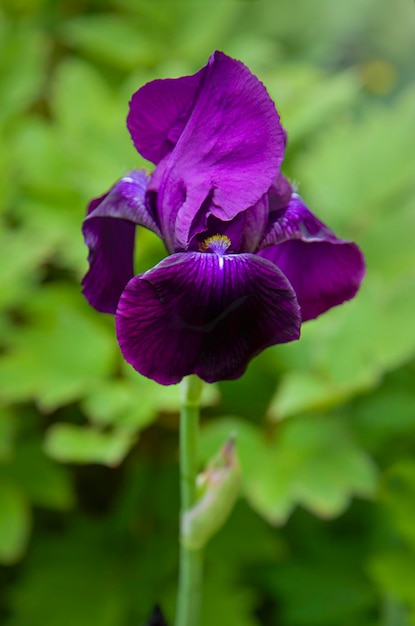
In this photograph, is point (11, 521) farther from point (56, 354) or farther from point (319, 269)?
point (319, 269)

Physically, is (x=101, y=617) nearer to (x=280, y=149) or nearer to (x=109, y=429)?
(x=109, y=429)

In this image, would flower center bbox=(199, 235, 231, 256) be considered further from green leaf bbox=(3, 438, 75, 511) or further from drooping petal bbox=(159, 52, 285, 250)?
green leaf bbox=(3, 438, 75, 511)

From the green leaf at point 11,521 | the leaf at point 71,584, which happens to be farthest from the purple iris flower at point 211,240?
the leaf at point 71,584

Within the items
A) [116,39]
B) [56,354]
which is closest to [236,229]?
[56,354]

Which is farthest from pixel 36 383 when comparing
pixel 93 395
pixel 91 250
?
pixel 91 250

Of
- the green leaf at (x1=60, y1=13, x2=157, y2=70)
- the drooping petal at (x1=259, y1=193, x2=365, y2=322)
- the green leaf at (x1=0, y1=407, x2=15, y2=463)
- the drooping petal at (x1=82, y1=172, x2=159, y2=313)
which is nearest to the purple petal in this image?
the drooping petal at (x1=82, y1=172, x2=159, y2=313)
